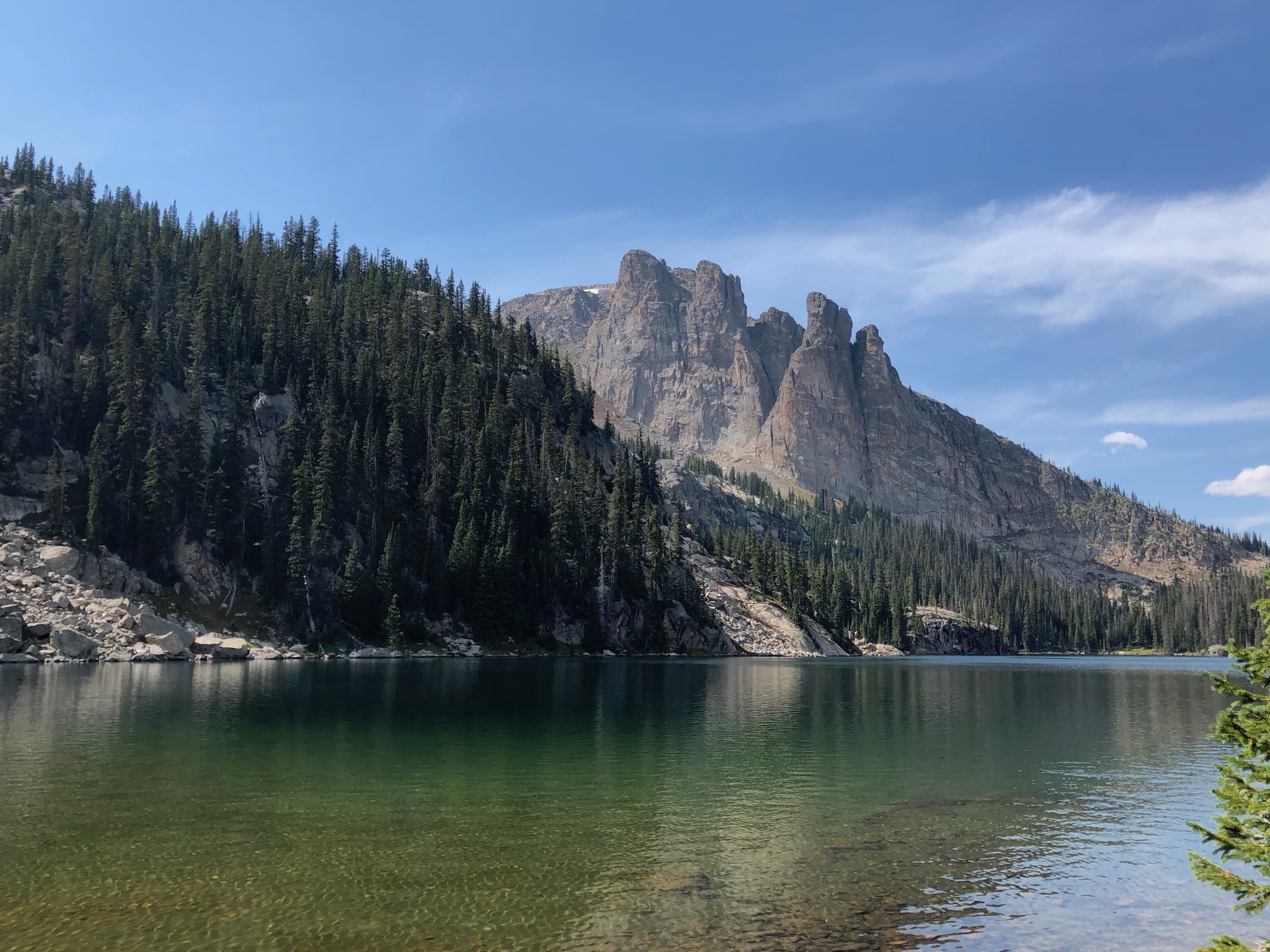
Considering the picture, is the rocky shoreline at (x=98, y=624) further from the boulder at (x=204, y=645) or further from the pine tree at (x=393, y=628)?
the pine tree at (x=393, y=628)

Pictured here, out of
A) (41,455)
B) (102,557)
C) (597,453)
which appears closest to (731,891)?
(102,557)

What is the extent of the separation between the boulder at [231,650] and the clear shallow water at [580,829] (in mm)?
41622

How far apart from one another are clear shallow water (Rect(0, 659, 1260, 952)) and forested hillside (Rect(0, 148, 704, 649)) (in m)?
64.1

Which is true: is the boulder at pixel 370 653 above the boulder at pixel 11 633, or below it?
below

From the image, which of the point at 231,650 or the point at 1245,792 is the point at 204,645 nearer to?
the point at 231,650

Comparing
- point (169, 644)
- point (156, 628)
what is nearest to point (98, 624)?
point (156, 628)

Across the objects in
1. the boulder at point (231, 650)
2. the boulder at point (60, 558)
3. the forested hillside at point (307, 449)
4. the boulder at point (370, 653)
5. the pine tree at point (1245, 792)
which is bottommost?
the boulder at point (370, 653)

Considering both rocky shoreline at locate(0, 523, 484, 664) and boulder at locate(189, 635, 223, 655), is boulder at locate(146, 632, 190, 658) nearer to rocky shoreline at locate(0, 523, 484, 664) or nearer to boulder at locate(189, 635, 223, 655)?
rocky shoreline at locate(0, 523, 484, 664)

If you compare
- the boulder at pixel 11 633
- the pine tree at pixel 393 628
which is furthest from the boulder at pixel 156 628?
the pine tree at pixel 393 628

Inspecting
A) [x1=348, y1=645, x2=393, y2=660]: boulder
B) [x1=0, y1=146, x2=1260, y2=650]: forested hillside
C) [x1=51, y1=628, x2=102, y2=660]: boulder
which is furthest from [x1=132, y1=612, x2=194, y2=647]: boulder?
[x1=348, y1=645, x2=393, y2=660]: boulder

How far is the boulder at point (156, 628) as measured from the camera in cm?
9688

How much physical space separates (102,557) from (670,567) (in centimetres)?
9964

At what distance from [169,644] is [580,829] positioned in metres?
86.7

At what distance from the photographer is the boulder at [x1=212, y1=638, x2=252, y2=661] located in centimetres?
10244
